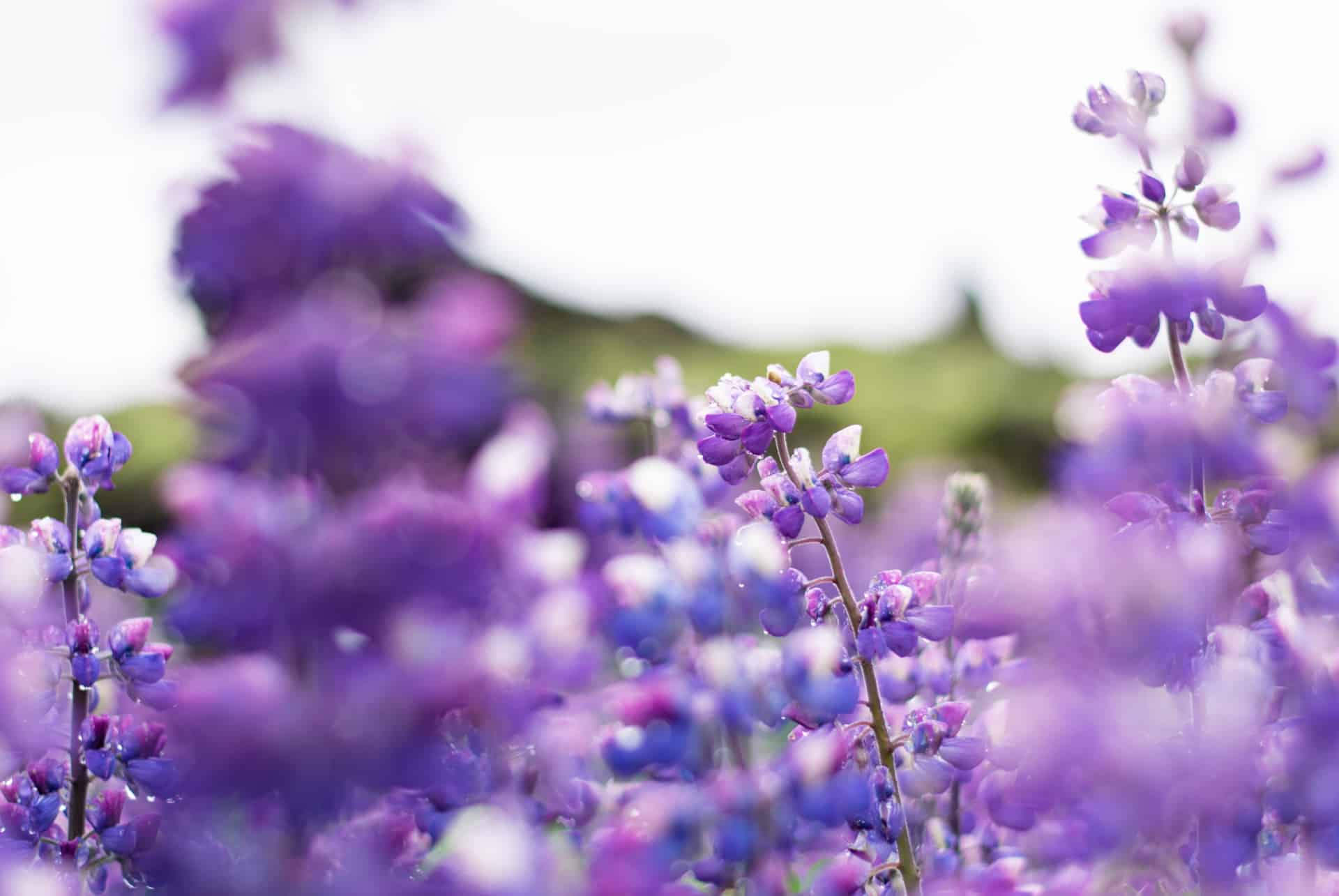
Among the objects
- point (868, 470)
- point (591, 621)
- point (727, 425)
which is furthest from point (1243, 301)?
point (591, 621)

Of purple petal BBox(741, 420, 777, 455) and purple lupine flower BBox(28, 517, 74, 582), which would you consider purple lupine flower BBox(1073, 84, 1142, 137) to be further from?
purple lupine flower BBox(28, 517, 74, 582)

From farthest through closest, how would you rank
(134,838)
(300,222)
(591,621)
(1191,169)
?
(1191,169)
(134,838)
(591,621)
(300,222)

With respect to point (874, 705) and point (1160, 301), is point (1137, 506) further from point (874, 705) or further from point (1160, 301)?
point (874, 705)

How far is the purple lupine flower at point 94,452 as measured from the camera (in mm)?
1245

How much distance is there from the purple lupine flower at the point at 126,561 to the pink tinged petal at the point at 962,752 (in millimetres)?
808

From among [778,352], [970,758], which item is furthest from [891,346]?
[970,758]

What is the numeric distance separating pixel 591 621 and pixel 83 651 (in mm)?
608

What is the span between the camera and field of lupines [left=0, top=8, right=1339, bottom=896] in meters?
0.67

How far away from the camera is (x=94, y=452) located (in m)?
1.25

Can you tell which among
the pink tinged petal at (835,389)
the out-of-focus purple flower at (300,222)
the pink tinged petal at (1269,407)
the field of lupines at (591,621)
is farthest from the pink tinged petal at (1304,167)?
the out-of-focus purple flower at (300,222)

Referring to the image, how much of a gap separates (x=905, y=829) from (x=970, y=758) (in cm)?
10

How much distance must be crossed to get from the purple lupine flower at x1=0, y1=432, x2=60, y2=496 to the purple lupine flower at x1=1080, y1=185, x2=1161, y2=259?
1.12 m

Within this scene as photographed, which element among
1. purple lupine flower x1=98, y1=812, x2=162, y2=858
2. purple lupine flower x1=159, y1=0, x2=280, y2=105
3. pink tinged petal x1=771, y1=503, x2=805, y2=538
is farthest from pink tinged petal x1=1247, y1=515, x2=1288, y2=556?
purple lupine flower x1=98, y1=812, x2=162, y2=858

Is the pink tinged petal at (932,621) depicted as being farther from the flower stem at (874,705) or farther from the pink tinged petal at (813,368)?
the pink tinged petal at (813,368)
